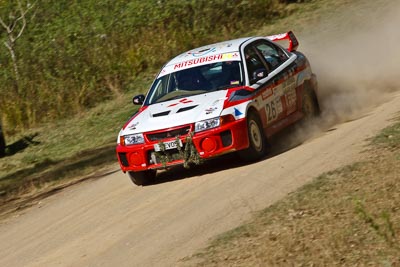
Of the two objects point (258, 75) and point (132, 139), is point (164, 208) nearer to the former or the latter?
point (132, 139)

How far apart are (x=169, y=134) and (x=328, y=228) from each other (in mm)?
4076

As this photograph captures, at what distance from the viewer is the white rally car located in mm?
11688

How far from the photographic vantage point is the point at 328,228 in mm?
8094

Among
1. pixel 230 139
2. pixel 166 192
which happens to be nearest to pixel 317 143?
pixel 230 139

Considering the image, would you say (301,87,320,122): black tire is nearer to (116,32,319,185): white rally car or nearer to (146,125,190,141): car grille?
(116,32,319,185): white rally car

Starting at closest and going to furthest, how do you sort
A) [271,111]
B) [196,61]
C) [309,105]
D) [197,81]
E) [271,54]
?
[271,111]
[197,81]
[196,61]
[271,54]
[309,105]

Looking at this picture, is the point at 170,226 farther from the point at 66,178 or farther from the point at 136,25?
the point at 136,25

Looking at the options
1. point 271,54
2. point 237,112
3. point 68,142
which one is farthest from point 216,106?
point 68,142

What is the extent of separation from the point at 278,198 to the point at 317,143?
278 cm

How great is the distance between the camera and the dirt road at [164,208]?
9180 millimetres

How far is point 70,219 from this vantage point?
1130cm

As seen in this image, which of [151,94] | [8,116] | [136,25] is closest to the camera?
[151,94]

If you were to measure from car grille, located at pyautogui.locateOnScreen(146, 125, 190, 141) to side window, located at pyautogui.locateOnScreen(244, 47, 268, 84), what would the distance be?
143 centimetres

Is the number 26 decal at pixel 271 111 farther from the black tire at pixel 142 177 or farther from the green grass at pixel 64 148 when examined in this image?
the green grass at pixel 64 148
